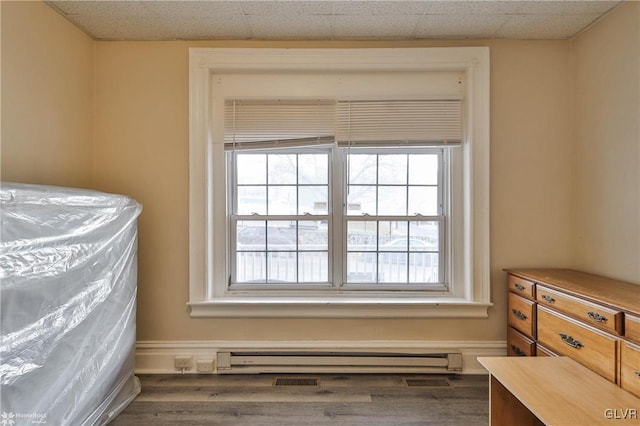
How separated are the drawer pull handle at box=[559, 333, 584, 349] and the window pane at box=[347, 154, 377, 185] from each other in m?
1.55

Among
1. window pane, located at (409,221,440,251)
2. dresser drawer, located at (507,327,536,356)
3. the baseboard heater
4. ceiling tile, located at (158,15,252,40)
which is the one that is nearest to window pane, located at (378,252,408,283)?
window pane, located at (409,221,440,251)

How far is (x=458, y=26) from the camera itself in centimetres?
233

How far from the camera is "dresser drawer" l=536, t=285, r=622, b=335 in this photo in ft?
5.09

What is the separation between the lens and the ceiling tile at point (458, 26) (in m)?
2.24

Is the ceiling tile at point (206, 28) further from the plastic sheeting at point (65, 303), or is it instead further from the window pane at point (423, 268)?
the window pane at point (423, 268)

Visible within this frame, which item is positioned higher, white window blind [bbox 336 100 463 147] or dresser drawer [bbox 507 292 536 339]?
white window blind [bbox 336 100 463 147]

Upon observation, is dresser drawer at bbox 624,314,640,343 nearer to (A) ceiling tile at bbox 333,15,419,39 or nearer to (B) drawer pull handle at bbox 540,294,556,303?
(B) drawer pull handle at bbox 540,294,556,303

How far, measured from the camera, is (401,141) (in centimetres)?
252

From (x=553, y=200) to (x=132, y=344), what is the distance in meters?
3.17

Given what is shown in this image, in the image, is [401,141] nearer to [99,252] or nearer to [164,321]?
[99,252]

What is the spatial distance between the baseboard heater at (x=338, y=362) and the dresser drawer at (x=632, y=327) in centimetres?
116

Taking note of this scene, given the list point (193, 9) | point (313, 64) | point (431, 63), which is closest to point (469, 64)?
point (431, 63)

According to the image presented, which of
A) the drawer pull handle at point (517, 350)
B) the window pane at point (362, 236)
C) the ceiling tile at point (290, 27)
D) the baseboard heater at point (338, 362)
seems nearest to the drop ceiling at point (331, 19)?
the ceiling tile at point (290, 27)

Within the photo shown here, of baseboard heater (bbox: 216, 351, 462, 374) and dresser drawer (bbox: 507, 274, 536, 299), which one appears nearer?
dresser drawer (bbox: 507, 274, 536, 299)
